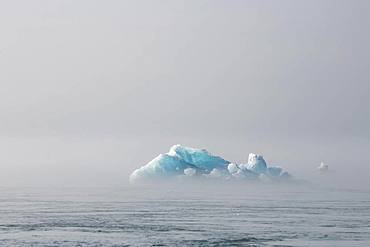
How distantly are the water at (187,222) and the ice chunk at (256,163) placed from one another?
1180 inches

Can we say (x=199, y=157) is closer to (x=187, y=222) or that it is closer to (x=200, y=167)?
(x=200, y=167)

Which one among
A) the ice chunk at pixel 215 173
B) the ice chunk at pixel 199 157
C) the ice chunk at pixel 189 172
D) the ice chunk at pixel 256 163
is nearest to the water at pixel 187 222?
the ice chunk at pixel 199 157

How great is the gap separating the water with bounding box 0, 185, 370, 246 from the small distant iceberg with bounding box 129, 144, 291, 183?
2947 centimetres

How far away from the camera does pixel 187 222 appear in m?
68.2

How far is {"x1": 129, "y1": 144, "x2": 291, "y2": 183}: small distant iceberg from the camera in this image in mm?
134000

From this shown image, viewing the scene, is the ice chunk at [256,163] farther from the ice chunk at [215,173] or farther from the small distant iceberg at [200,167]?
the ice chunk at [215,173]

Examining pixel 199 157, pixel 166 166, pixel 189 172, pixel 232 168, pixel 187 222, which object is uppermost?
pixel 199 157

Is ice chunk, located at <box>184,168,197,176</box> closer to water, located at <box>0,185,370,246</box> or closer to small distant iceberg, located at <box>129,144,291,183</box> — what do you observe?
small distant iceberg, located at <box>129,144,291,183</box>

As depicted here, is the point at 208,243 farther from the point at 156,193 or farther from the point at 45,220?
the point at 156,193

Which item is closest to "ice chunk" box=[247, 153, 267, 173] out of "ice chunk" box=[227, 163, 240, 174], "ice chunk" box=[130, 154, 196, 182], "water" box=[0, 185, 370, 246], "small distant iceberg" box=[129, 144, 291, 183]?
"small distant iceberg" box=[129, 144, 291, 183]

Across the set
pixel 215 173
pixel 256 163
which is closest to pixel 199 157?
pixel 215 173

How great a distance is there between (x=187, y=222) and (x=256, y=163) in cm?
6953

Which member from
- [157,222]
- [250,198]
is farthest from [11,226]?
[250,198]

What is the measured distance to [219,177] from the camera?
142 m
